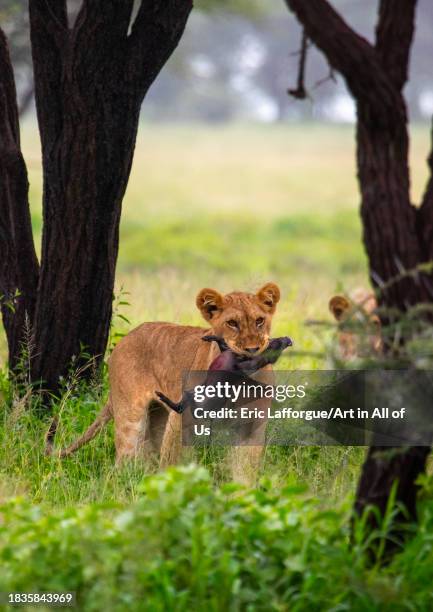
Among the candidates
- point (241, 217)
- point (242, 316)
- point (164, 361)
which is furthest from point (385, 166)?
point (241, 217)

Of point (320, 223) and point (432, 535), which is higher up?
point (320, 223)

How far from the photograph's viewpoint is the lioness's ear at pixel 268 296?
514 centimetres

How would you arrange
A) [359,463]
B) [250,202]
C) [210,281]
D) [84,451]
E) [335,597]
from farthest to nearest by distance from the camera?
1. [250,202]
2. [210,281]
3. [84,451]
4. [359,463]
5. [335,597]

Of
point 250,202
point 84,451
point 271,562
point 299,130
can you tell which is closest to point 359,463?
point 84,451

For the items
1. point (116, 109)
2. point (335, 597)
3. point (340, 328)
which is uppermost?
point (116, 109)

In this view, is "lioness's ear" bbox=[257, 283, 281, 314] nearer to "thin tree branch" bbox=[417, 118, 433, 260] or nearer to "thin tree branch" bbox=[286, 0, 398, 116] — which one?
"thin tree branch" bbox=[417, 118, 433, 260]

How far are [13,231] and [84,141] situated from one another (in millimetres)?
763

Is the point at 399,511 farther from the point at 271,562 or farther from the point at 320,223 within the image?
the point at 320,223

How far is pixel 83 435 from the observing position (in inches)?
213

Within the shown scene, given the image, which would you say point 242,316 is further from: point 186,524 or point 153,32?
point 186,524

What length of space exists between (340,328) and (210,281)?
10523 millimetres

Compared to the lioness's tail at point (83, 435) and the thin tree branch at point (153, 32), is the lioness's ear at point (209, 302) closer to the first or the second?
the lioness's tail at point (83, 435)

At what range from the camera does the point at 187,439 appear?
5.18 meters

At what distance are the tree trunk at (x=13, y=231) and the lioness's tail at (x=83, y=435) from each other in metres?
0.72
